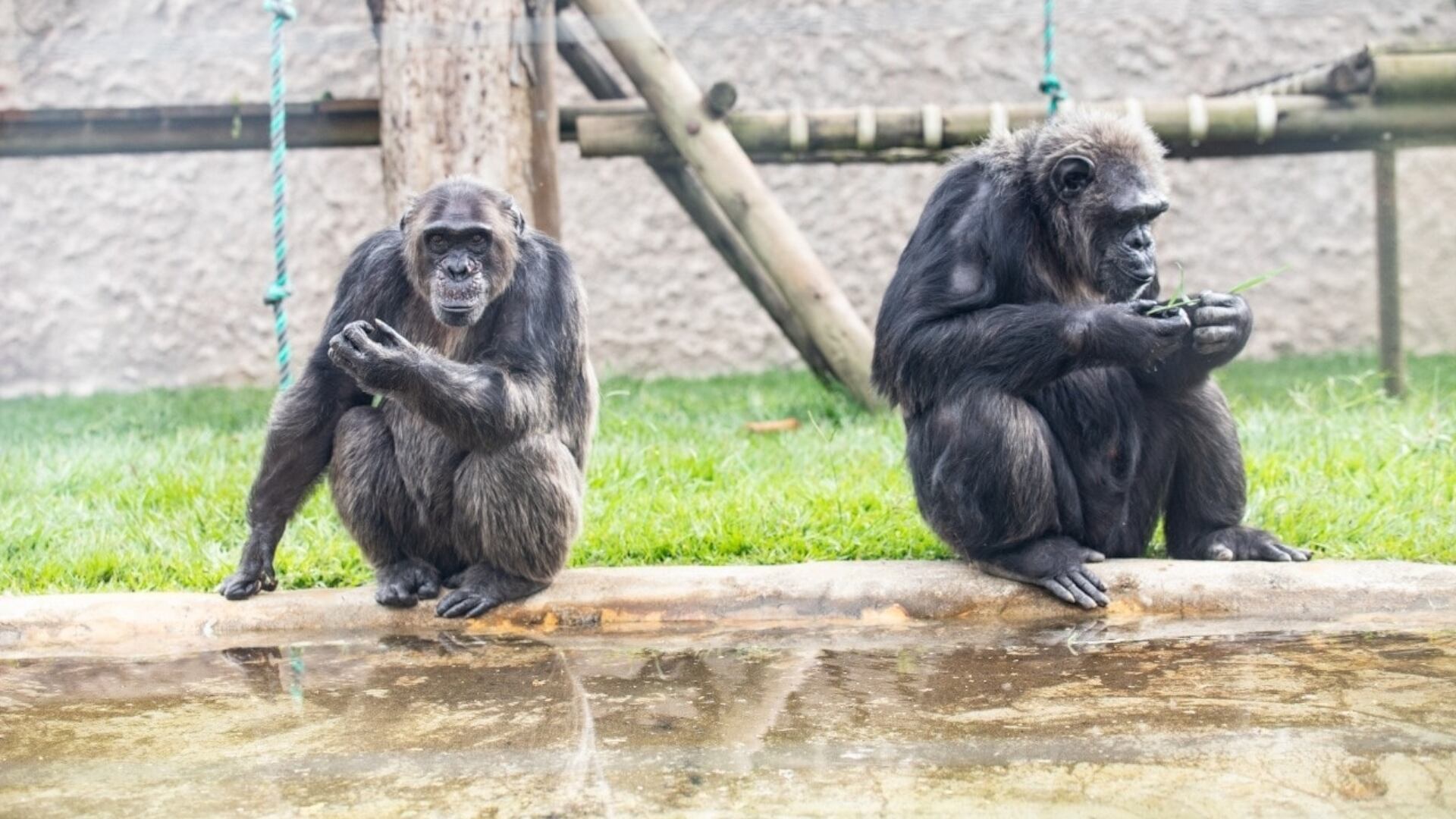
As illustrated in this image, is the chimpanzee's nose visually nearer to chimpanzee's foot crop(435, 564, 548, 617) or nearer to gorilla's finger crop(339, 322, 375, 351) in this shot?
chimpanzee's foot crop(435, 564, 548, 617)

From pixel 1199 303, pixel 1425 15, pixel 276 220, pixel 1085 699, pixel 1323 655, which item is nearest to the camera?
pixel 1085 699

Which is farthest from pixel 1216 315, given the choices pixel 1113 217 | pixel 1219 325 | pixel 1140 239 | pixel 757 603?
pixel 757 603

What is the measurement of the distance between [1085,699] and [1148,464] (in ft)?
4.97

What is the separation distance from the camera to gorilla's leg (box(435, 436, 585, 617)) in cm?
470

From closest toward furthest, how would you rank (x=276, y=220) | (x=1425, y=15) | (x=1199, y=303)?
1. (x=1199, y=303)
2. (x=276, y=220)
3. (x=1425, y=15)

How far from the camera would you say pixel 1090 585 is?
459 centimetres

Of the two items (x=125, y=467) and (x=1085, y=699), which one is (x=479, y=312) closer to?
(x=1085, y=699)

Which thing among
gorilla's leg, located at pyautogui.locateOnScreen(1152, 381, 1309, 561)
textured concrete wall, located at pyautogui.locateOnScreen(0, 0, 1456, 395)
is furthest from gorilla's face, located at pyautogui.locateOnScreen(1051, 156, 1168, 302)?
textured concrete wall, located at pyautogui.locateOnScreen(0, 0, 1456, 395)

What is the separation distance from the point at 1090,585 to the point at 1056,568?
0.12 meters

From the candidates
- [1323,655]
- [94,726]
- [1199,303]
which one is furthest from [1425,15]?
[94,726]

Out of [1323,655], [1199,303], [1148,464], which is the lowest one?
[1323,655]

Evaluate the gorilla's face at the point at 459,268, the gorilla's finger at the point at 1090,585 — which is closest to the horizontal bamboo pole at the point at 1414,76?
the gorilla's finger at the point at 1090,585

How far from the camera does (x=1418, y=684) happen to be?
3.69 m

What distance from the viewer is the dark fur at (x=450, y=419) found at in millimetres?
4680
